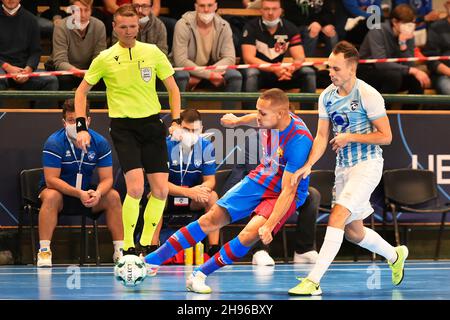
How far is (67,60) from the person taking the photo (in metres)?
12.1

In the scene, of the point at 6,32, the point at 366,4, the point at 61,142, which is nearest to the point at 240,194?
the point at 61,142

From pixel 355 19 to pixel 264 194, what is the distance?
255 inches

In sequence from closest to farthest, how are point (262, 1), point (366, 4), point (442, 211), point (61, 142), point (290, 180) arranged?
point (290, 180) → point (61, 142) → point (442, 211) → point (262, 1) → point (366, 4)

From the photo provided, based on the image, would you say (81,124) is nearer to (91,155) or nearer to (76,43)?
(91,155)

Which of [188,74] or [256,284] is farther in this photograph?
[188,74]

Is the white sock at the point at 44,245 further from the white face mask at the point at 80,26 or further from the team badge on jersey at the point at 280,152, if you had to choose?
the team badge on jersey at the point at 280,152

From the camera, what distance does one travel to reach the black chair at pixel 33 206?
1112cm

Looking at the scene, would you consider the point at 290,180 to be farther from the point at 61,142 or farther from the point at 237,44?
the point at 237,44

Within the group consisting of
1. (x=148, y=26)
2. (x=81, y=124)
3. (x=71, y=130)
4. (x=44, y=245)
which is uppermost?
(x=148, y=26)

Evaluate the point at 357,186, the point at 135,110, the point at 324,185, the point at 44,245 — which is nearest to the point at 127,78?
the point at 135,110

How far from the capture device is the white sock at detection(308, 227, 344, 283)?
741 cm

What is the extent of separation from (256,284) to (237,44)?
5653 mm

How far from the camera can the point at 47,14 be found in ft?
43.4

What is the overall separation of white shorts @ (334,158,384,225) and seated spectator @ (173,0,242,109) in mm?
4562
